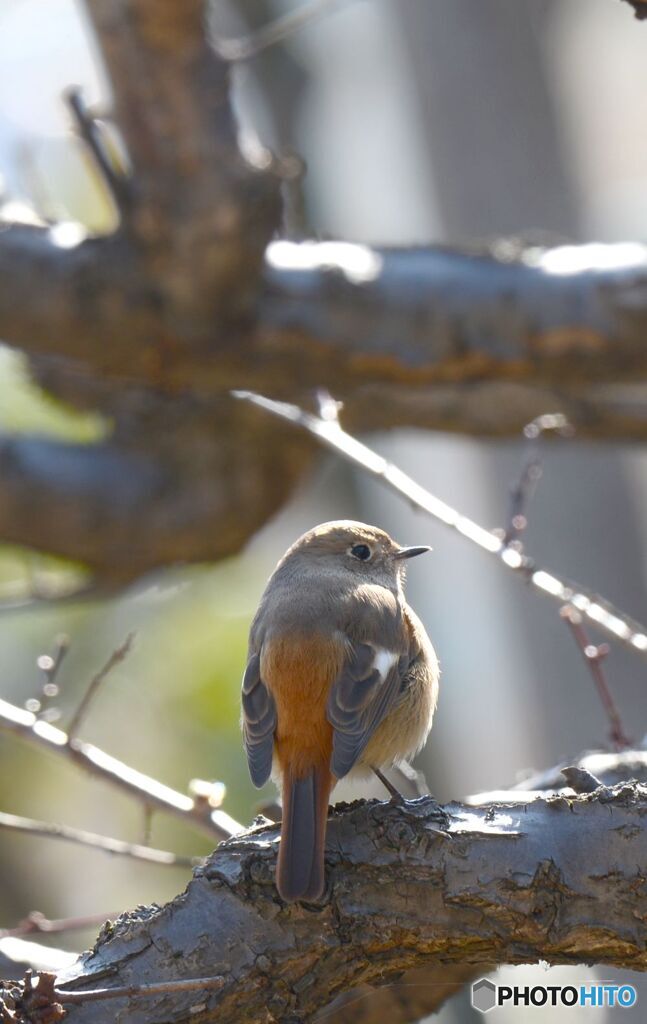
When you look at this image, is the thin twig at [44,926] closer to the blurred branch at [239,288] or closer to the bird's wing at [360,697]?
the bird's wing at [360,697]

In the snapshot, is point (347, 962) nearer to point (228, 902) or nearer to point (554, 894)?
point (228, 902)

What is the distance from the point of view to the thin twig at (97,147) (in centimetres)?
350

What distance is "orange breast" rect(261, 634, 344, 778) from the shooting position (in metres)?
2.80

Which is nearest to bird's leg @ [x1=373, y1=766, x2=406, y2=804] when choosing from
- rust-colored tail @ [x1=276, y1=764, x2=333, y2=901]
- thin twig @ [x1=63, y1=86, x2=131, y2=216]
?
rust-colored tail @ [x1=276, y1=764, x2=333, y2=901]

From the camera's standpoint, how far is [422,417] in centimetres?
526

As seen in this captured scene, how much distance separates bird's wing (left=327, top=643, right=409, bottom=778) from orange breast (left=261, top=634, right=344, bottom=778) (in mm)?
30

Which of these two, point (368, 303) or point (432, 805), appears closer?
point (432, 805)

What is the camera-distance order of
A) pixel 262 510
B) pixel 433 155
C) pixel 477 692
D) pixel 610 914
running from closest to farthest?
→ pixel 610 914 < pixel 262 510 < pixel 433 155 < pixel 477 692

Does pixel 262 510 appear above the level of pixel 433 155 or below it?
below

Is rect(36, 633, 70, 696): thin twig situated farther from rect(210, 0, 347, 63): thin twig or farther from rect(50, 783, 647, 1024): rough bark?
rect(210, 0, 347, 63): thin twig

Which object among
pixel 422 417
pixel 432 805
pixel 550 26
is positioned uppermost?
pixel 550 26

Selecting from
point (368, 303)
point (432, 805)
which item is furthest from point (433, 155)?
point (432, 805)

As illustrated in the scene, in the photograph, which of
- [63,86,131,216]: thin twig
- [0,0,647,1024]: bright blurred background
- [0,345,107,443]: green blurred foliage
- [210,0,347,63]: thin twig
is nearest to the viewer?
[63,86,131,216]: thin twig

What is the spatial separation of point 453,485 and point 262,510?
1.26 m
